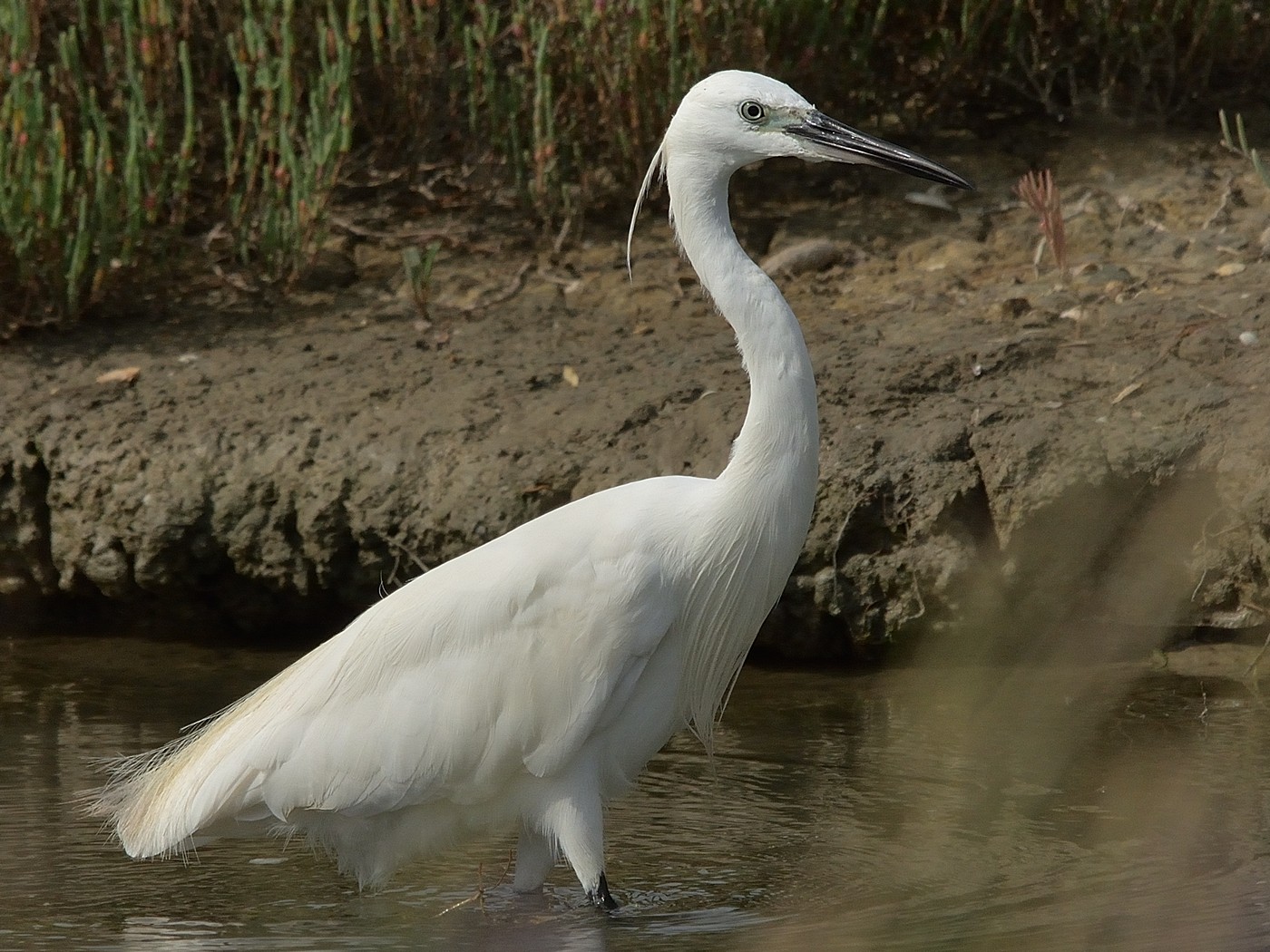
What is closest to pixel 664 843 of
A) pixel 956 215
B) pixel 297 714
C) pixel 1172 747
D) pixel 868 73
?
pixel 297 714

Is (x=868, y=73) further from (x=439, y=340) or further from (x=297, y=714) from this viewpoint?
(x=297, y=714)

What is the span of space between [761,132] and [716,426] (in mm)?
1836

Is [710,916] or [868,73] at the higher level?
[868,73]

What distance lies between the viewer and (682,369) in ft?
19.1

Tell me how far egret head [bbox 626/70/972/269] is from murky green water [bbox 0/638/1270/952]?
1.15m

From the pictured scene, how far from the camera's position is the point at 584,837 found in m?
3.77

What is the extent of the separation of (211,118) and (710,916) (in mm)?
4586

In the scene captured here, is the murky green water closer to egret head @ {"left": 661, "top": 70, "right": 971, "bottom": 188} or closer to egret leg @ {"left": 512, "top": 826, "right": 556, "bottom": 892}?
egret leg @ {"left": 512, "top": 826, "right": 556, "bottom": 892}

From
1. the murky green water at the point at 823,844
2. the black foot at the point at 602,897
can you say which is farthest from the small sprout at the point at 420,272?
the black foot at the point at 602,897

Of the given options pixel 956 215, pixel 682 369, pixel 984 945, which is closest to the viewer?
pixel 984 945

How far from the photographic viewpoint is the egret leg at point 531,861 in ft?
13.2

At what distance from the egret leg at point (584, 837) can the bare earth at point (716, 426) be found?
1319 mm

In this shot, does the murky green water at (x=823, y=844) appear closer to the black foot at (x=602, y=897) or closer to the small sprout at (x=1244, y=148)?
the black foot at (x=602, y=897)

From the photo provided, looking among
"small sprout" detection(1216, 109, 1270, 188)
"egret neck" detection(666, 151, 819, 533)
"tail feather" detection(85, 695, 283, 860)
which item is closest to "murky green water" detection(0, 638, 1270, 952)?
"tail feather" detection(85, 695, 283, 860)
